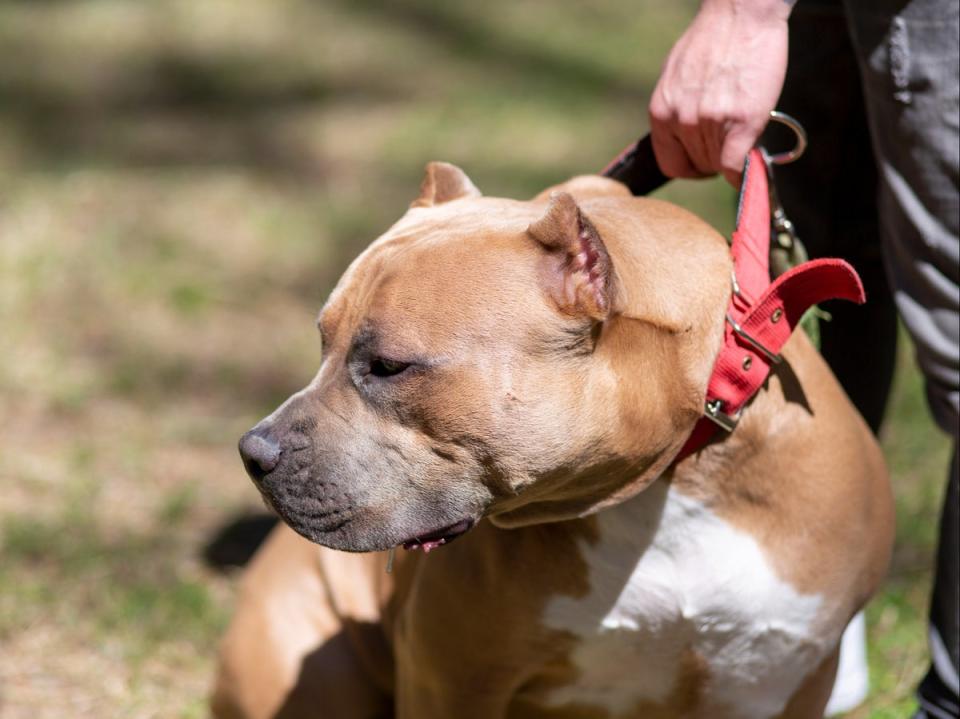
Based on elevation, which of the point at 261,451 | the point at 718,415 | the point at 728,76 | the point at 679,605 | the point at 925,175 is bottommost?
the point at 679,605

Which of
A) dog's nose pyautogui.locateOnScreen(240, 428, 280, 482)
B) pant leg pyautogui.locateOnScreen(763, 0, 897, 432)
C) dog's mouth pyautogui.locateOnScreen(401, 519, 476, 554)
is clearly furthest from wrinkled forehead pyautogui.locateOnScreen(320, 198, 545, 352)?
pant leg pyautogui.locateOnScreen(763, 0, 897, 432)

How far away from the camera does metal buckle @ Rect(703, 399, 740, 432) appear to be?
2176mm

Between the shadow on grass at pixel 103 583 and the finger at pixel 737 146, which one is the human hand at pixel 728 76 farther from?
the shadow on grass at pixel 103 583

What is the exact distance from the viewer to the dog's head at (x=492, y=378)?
204 cm

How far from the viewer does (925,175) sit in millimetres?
2369

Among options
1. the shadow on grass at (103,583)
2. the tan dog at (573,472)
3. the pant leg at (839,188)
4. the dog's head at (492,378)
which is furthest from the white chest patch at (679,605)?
the shadow on grass at (103,583)

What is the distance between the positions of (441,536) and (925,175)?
108cm

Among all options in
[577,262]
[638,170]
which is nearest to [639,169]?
[638,170]

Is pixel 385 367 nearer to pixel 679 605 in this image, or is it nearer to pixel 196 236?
pixel 679 605

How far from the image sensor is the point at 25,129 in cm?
678

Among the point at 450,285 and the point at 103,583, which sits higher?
the point at 450,285

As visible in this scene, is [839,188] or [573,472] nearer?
[573,472]

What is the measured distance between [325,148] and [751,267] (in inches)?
187

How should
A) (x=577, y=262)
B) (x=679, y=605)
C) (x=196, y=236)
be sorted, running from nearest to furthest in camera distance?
(x=577, y=262) → (x=679, y=605) → (x=196, y=236)
